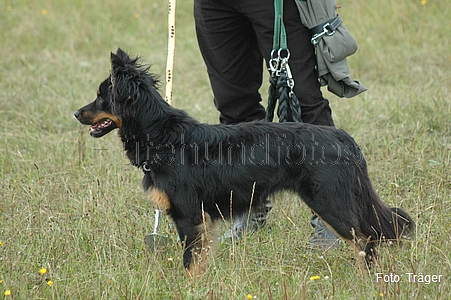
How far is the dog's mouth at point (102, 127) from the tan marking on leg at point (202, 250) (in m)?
0.84

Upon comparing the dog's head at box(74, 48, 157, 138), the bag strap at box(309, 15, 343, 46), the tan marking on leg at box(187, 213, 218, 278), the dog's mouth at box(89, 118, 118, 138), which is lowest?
the tan marking on leg at box(187, 213, 218, 278)

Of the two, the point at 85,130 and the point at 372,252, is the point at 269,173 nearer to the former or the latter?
the point at 372,252

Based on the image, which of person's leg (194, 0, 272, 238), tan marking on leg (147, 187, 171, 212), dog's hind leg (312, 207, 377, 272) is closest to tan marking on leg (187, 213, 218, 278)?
tan marking on leg (147, 187, 171, 212)

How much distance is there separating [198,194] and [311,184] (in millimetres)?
697

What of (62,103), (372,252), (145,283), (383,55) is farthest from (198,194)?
(383,55)

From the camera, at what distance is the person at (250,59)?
376cm

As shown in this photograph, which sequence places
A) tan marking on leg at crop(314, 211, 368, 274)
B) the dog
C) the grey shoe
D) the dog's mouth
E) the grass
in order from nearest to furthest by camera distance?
1. the grass
2. tan marking on leg at crop(314, 211, 368, 274)
3. the dog
4. the dog's mouth
5. the grey shoe

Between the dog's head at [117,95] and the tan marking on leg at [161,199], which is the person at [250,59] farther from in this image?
the dog's head at [117,95]

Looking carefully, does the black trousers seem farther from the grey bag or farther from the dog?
the dog

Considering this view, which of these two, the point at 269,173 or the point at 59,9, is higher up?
the point at 59,9

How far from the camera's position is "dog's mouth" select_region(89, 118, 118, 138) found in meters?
3.64

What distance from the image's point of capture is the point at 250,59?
4.16m

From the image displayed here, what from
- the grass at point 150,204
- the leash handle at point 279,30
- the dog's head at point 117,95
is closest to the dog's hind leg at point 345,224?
the grass at point 150,204

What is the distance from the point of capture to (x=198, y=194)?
3512 millimetres
